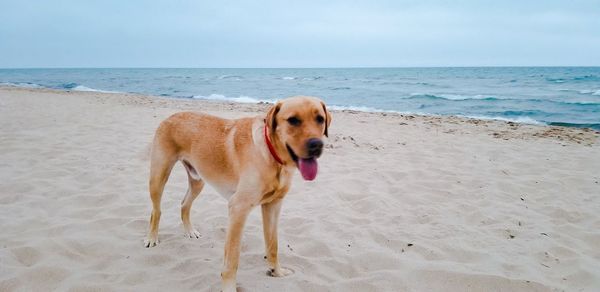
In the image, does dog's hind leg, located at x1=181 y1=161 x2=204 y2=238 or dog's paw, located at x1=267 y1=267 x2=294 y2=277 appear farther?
dog's hind leg, located at x1=181 y1=161 x2=204 y2=238

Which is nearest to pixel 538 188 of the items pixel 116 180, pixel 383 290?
pixel 383 290

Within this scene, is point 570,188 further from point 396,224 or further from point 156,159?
point 156,159

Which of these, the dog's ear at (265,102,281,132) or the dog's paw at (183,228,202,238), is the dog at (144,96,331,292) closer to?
the dog's ear at (265,102,281,132)

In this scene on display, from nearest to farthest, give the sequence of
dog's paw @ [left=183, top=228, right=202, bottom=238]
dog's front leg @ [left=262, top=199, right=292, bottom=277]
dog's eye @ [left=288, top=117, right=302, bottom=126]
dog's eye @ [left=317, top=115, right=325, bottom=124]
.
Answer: dog's eye @ [left=288, top=117, right=302, bottom=126] < dog's eye @ [left=317, top=115, right=325, bottom=124] < dog's front leg @ [left=262, top=199, right=292, bottom=277] < dog's paw @ [left=183, top=228, right=202, bottom=238]

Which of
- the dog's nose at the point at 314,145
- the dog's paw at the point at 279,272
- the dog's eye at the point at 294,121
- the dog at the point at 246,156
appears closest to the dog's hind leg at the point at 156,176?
the dog at the point at 246,156

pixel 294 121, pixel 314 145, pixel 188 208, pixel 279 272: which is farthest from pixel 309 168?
pixel 188 208

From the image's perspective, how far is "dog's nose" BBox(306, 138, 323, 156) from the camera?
239 cm

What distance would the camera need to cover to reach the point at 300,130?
2.50 meters

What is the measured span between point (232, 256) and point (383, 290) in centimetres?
116

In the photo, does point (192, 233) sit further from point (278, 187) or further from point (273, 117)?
point (273, 117)

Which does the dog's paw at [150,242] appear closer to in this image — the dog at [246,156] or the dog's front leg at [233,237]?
the dog at [246,156]

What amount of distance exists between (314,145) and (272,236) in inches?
42.0

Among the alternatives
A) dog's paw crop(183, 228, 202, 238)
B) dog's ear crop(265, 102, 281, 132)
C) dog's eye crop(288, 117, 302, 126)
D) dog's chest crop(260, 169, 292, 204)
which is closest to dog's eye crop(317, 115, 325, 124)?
dog's eye crop(288, 117, 302, 126)

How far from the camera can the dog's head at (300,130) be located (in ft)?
7.96
